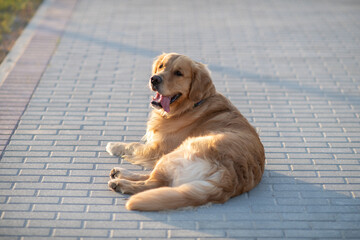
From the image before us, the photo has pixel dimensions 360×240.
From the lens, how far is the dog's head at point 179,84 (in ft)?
15.4

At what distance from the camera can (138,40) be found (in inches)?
331

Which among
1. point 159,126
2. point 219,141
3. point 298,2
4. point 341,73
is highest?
point 219,141

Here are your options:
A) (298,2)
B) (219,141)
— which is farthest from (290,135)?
(298,2)

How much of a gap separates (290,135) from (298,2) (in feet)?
20.2

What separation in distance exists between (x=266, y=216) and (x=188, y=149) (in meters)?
0.96

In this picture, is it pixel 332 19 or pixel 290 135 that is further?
pixel 332 19

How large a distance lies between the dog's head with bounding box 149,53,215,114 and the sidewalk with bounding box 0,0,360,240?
33.8 inches

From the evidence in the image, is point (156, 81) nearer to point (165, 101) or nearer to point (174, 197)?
point (165, 101)

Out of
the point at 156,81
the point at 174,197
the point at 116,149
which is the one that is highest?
the point at 156,81

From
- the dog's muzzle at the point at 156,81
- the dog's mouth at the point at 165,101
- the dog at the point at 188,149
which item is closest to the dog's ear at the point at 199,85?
the dog at the point at 188,149

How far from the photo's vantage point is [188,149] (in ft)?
13.9

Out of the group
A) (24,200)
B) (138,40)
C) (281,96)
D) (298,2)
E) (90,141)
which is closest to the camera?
(24,200)

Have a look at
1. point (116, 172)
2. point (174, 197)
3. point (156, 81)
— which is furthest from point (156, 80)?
point (174, 197)

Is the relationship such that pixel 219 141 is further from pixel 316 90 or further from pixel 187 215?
pixel 316 90
